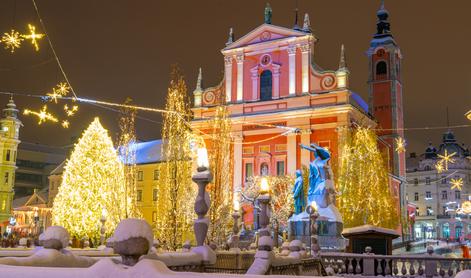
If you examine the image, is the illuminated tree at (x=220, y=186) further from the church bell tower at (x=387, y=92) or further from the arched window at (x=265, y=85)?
the church bell tower at (x=387, y=92)

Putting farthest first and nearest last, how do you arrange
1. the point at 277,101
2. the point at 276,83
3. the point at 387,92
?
the point at 387,92
the point at 276,83
the point at 277,101

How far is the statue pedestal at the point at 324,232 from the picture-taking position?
789 inches

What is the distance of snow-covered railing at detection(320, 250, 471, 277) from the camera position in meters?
13.9

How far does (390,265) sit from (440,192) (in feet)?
254

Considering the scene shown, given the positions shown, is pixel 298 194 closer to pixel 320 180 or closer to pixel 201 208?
pixel 320 180

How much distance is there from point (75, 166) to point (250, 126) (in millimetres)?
18266

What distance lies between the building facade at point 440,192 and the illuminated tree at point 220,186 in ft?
175

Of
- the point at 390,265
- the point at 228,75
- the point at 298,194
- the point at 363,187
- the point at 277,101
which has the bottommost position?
the point at 390,265

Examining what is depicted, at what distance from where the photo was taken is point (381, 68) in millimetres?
55750

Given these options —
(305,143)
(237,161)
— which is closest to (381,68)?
(305,143)

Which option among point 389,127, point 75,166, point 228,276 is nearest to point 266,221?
point 228,276

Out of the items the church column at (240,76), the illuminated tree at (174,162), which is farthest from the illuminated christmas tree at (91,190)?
the church column at (240,76)

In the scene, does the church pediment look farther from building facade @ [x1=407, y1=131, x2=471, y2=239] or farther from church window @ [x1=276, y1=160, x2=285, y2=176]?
building facade @ [x1=407, y1=131, x2=471, y2=239]

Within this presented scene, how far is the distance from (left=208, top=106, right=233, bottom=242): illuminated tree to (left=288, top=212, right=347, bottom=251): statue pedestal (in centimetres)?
733
